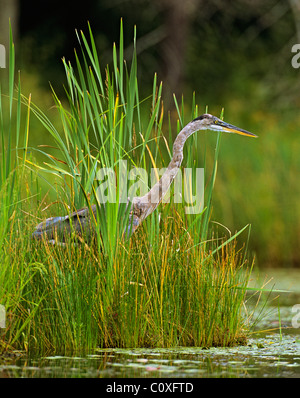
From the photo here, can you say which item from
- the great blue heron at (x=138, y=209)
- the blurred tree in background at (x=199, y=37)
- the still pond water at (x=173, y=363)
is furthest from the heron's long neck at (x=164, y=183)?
the blurred tree in background at (x=199, y=37)

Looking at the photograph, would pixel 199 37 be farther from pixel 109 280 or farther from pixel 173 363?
pixel 173 363

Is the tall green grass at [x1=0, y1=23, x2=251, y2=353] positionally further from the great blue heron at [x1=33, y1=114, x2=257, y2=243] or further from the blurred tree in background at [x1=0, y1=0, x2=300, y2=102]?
the blurred tree in background at [x1=0, y1=0, x2=300, y2=102]

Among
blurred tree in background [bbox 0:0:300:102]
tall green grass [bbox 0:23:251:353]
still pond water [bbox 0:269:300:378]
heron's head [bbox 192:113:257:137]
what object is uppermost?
blurred tree in background [bbox 0:0:300:102]

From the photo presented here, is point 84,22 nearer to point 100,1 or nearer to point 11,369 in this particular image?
point 100,1

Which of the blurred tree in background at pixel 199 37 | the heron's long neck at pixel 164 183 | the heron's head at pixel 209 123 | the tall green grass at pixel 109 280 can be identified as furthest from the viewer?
the blurred tree in background at pixel 199 37

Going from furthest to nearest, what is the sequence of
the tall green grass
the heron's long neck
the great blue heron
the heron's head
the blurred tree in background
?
the blurred tree in background < the heron's head < the heron's long neck < the great blue heron < the tall green grass

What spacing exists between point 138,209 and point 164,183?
0.88 ft

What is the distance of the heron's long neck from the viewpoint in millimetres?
5682

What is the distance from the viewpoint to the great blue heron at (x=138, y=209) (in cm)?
542

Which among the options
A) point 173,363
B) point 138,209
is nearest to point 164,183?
point 138,209

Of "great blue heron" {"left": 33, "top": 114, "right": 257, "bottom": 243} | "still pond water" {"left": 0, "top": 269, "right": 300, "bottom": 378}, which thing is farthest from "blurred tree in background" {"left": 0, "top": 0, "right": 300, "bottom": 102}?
"still pond water" {"left": 0, "top": 269, "right": 300, "bottom": 378}

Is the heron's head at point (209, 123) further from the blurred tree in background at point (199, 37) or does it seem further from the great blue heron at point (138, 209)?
the blurred tree in background at point (199, 37)

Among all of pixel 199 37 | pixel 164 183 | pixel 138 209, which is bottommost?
pixel 138 209

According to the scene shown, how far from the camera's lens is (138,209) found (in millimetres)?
5730
